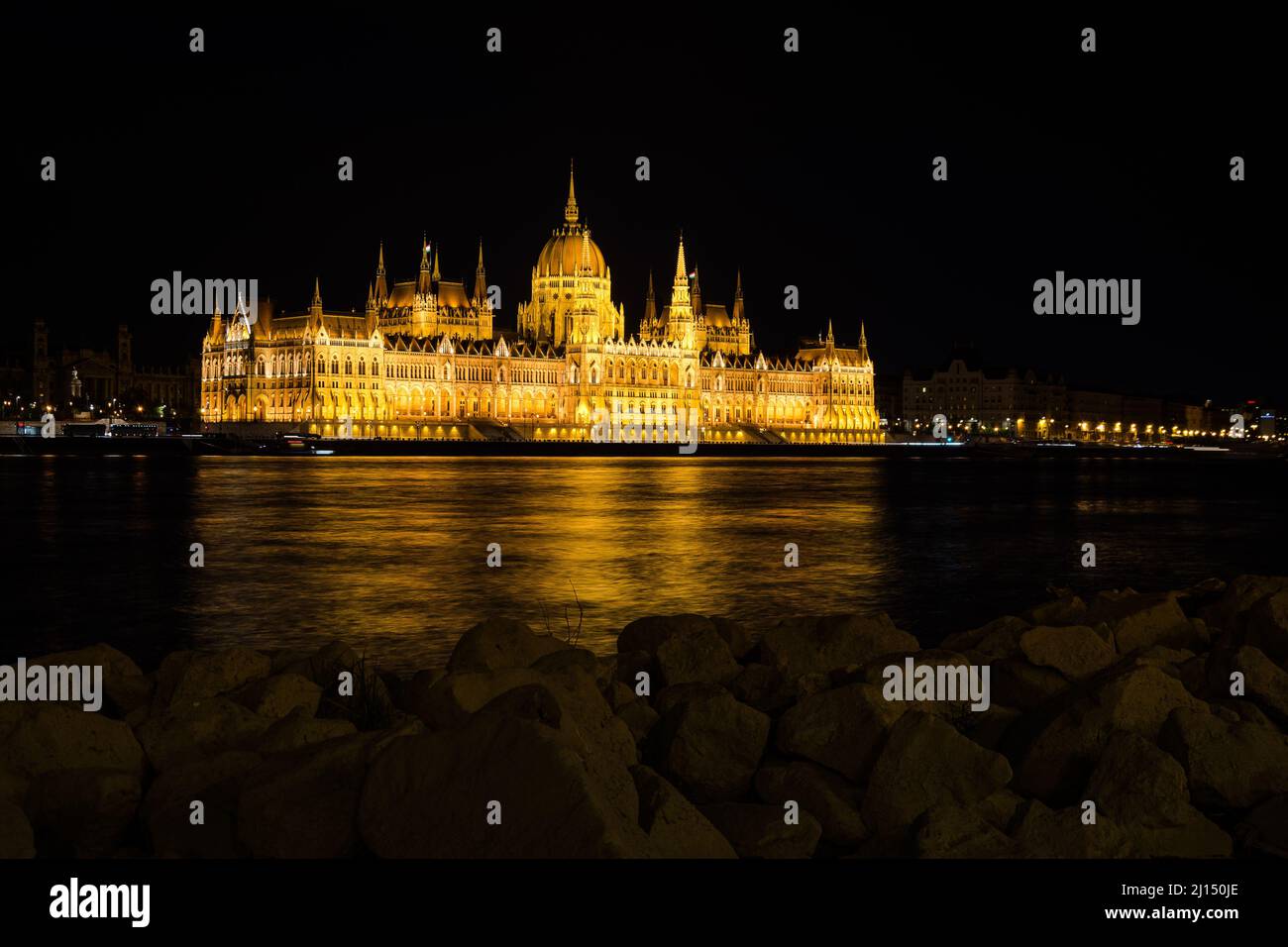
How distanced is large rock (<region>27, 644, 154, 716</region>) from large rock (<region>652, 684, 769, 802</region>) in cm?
407

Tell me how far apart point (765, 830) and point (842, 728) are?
1.15m

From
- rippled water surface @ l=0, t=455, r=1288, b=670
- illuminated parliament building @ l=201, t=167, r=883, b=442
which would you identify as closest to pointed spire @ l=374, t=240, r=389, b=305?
illuminated parliament building @ l=201, t=167, r=883, b=442

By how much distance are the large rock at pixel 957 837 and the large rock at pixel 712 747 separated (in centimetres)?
151

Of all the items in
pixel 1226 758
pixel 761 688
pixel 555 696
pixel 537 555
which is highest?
pixel 555 696

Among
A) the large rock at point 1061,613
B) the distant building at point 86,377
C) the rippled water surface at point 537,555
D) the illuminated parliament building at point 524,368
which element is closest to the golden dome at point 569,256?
the illuminated parliament building at point 524,368

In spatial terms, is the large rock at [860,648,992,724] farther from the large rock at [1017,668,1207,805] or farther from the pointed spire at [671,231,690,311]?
the pointed spire at [671,231,690,311]

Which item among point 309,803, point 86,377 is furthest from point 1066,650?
point 86,377

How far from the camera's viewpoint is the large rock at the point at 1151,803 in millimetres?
7453

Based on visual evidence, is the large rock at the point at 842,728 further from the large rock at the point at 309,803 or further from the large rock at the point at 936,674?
the large rock at the point at 309,803

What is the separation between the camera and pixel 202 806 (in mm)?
7508

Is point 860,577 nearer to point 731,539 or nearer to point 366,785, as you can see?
point 731,539

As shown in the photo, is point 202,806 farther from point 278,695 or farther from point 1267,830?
point 1267,830

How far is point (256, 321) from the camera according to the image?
156 meters
